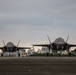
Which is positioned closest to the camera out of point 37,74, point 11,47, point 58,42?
point 37,74

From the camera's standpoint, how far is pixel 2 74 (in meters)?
18.1

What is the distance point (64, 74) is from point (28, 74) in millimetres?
1814

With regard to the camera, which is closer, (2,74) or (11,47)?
(2,74)

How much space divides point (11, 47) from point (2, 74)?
4723 inches

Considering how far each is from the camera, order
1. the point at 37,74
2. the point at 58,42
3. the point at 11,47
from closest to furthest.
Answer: the point at 37,74 < the point at 58,42 < the point at 11,47

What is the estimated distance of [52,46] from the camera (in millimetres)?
118812

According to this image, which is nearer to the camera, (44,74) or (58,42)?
(44,74)

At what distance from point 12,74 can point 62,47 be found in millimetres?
97761

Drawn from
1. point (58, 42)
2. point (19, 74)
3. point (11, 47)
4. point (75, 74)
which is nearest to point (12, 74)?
point (19, 74)

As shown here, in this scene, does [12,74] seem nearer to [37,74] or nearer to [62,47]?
[37,74]

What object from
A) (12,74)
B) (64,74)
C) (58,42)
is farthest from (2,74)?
(58,42)

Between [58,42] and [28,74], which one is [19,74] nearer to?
[28,74]

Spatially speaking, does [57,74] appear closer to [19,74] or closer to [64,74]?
[64,74]

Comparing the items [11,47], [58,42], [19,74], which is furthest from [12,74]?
[11,47]
